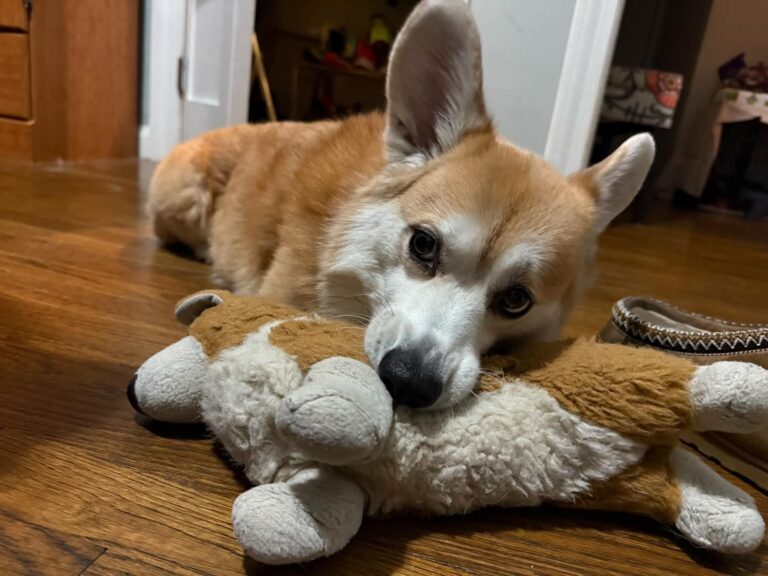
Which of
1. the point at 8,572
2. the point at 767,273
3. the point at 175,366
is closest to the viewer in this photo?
the point at 8,572

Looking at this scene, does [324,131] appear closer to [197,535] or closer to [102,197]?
[197,535]

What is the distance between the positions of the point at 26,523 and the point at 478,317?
25.0 inches

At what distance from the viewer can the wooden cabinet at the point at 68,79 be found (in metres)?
2.92

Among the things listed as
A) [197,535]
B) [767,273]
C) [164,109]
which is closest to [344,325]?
[197,535]

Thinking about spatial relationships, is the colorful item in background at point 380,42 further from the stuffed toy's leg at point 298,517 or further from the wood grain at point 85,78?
the stuffed toy's leg at point 298,517

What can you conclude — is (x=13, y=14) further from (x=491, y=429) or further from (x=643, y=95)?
(x=643, y=95)

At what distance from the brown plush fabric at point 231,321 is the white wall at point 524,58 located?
6.79 ft

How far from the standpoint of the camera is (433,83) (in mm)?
1118

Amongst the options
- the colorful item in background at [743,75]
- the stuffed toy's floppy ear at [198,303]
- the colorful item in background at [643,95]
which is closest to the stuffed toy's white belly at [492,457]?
the stuffed toy's floppy ear at [198,303]

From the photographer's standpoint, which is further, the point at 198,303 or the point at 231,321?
the point at 198,303

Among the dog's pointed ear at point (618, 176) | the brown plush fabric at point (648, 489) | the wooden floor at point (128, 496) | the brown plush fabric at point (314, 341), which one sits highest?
the dog's pointed ear at point (618, 176)

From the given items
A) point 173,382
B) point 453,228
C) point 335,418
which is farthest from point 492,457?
point 173,382

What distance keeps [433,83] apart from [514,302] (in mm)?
429

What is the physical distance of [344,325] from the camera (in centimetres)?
95
